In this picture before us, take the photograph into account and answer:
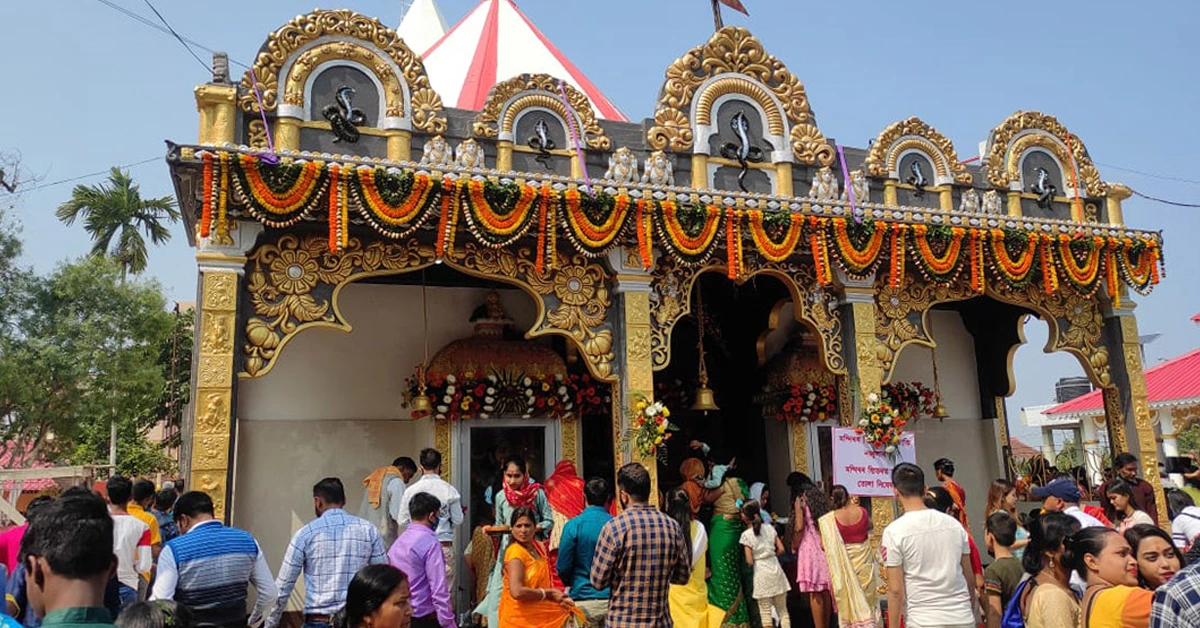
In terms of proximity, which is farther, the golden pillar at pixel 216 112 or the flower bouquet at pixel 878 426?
the flower bouquet at pixel 878 426

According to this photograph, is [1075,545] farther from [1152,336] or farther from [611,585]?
[1152,336]

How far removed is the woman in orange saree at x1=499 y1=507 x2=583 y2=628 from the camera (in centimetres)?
445

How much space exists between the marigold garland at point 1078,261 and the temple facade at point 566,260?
0.11ft

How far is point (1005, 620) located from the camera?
369 centimetres

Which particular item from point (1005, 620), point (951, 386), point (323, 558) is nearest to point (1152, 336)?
point (951, 386)

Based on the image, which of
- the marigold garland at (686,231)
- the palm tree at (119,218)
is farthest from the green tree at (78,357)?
the marigold garland at (686,231)

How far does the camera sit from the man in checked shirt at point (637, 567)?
13.8ft

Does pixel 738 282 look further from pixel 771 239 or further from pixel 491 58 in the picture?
pixel 491 58

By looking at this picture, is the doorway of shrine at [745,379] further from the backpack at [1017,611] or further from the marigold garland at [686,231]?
the backpack at [1017,611]

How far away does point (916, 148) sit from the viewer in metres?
9.43

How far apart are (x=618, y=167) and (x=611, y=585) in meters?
4.61

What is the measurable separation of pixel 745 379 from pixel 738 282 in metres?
3.11

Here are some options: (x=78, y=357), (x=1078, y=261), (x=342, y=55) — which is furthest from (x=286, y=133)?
(x=78, y=357)

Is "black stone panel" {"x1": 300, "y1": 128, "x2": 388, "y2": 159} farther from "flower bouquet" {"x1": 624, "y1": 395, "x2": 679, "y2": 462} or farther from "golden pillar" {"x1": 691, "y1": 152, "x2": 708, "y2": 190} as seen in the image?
"flower bouquet" {"x1": 624, "y1": 395, "x2": 679, "y2": 462}
